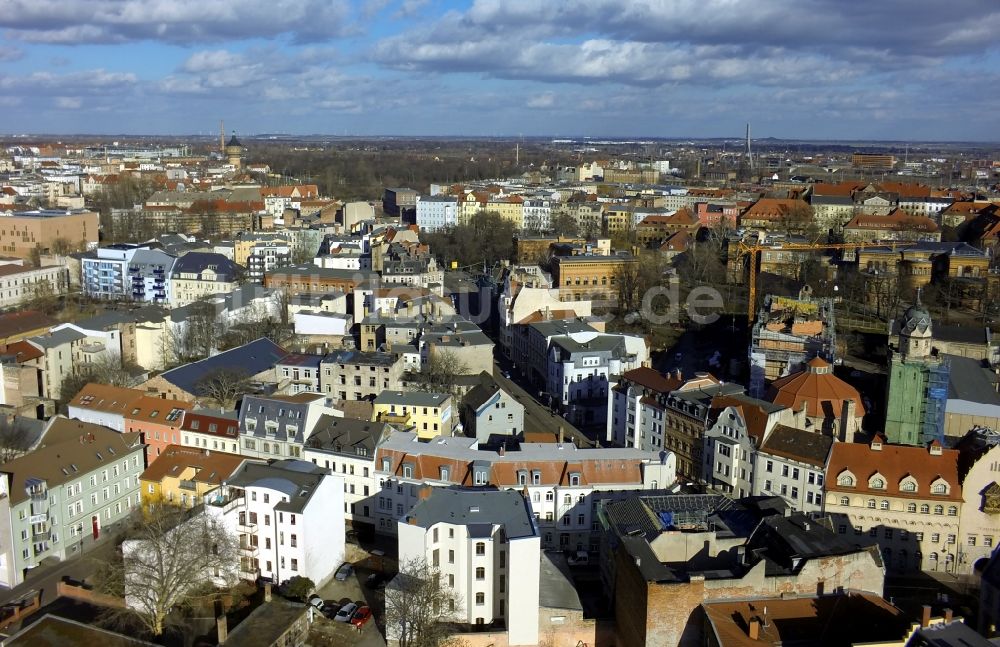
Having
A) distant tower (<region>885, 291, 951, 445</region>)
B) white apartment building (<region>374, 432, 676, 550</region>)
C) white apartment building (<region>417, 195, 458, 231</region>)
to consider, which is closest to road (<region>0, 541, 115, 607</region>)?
white apartment building (<region>374, 432, 676, 550</region>)

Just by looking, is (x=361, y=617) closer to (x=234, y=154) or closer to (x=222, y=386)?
(x=222, y=386)

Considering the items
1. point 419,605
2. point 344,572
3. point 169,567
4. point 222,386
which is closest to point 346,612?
point 344,572

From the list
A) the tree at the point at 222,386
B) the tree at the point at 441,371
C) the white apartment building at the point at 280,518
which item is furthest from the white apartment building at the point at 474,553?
the tree at the point at 222,386

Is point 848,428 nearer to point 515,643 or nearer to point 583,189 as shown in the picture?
point 515,643

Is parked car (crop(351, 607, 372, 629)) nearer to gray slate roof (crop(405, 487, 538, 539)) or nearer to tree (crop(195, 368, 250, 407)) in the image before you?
gray slate roof (crop(405, 487, 538, 539))

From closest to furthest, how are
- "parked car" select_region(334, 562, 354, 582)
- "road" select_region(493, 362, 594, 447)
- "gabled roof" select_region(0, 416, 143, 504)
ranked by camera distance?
"parked car" select_region(334, 562, 354, 582), "gabled roof" select_region(0, 416, 143, 504), "road" select_region(493, 362, 594, 447)

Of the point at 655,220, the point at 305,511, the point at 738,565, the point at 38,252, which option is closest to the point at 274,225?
the point at 38,252

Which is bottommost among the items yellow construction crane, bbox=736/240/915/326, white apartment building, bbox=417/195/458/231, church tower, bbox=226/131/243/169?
yellow construction crane, bbox=736/240/915/326
